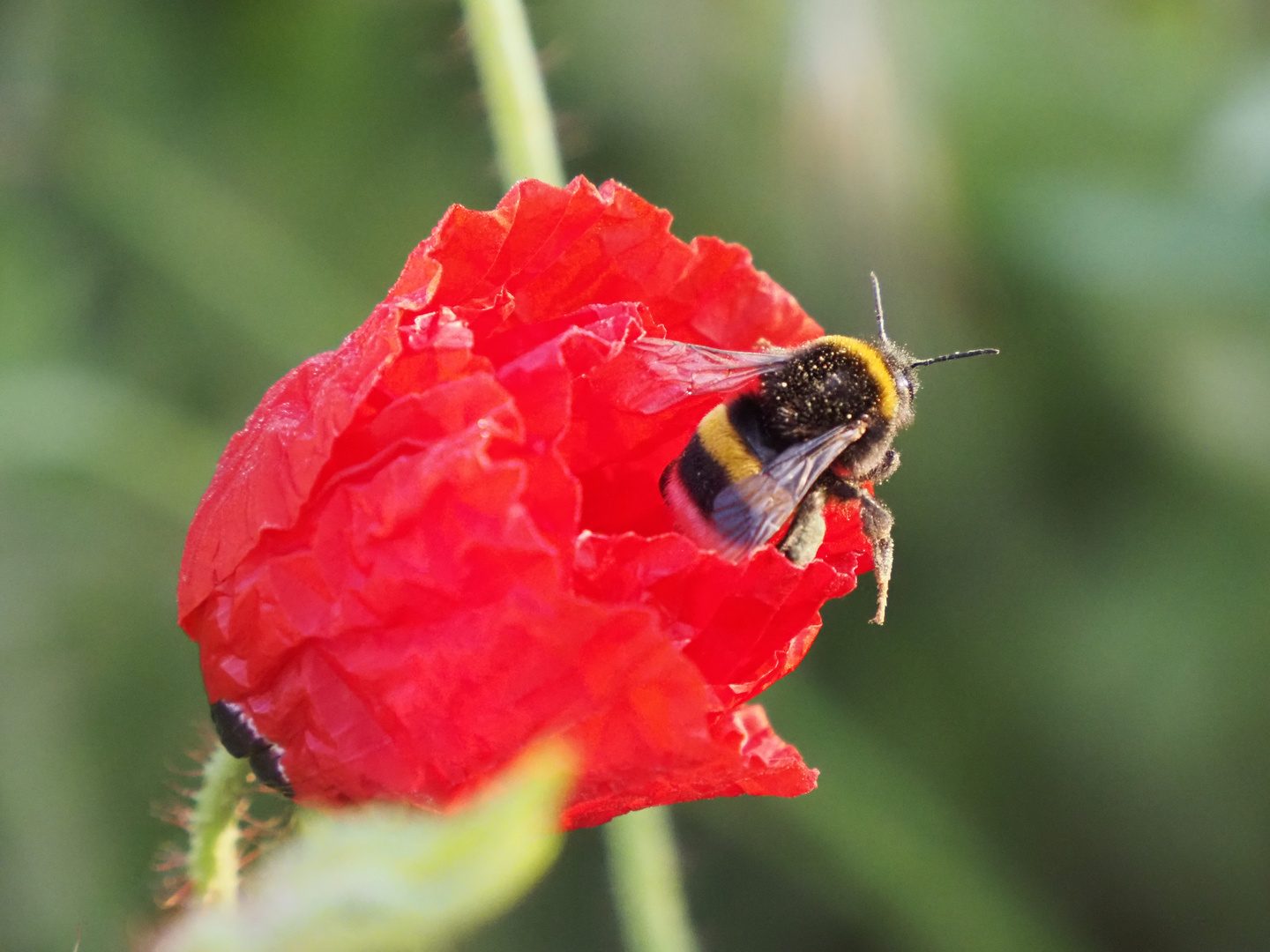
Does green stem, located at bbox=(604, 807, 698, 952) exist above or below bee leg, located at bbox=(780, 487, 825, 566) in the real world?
below

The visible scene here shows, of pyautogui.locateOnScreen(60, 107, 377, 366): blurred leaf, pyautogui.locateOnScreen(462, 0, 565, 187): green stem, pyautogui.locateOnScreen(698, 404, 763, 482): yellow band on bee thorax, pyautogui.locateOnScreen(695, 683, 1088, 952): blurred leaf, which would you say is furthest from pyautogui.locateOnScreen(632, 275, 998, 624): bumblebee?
pyautogui.locateOnScreen(60, 107, 377, 366): blurred leaf

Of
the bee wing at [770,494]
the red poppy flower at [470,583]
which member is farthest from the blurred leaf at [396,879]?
the bee wing at [770,494]

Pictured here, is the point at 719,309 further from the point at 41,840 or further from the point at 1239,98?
the point at 41,840

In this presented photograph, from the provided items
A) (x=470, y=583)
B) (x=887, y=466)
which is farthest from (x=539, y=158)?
(x=470, y=583)

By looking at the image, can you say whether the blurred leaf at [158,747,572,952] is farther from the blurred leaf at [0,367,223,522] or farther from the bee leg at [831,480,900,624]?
Result: the blurred leaf at [0,367,223,522]

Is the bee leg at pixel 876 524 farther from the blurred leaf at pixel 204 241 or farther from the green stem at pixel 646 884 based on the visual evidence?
the blurred leaf at pixel 204 241

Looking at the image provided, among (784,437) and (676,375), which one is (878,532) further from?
(676,375)
